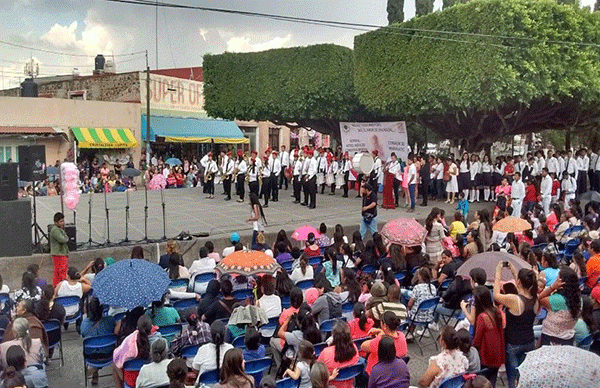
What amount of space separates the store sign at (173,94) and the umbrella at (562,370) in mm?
33254

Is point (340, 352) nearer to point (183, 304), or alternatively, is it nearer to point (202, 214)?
point (183, 304)

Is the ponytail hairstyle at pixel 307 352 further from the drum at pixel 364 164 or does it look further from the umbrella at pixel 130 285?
the drum at pixel 364 164

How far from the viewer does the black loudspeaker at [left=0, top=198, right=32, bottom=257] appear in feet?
38.2

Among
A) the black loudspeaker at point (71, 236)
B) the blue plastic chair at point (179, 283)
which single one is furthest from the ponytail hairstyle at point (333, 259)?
the black loudspeaker at point (71, 236)

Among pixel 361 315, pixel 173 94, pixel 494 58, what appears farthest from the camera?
pixel 173 94

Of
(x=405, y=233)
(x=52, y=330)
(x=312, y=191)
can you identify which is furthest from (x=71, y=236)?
(x=312, y=191)

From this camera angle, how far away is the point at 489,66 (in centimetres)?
1847

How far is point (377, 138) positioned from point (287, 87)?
5506 mm

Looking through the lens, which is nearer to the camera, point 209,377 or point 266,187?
point 209,377

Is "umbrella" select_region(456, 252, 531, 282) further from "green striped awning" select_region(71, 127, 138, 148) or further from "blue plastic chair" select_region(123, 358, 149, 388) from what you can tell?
"green striped awning" select_region(71, 127, 138, 148)

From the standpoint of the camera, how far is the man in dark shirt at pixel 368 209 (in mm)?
13711

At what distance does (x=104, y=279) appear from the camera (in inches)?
277

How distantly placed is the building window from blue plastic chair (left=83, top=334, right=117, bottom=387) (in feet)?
126

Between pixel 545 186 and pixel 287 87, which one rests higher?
pixel 287 87
